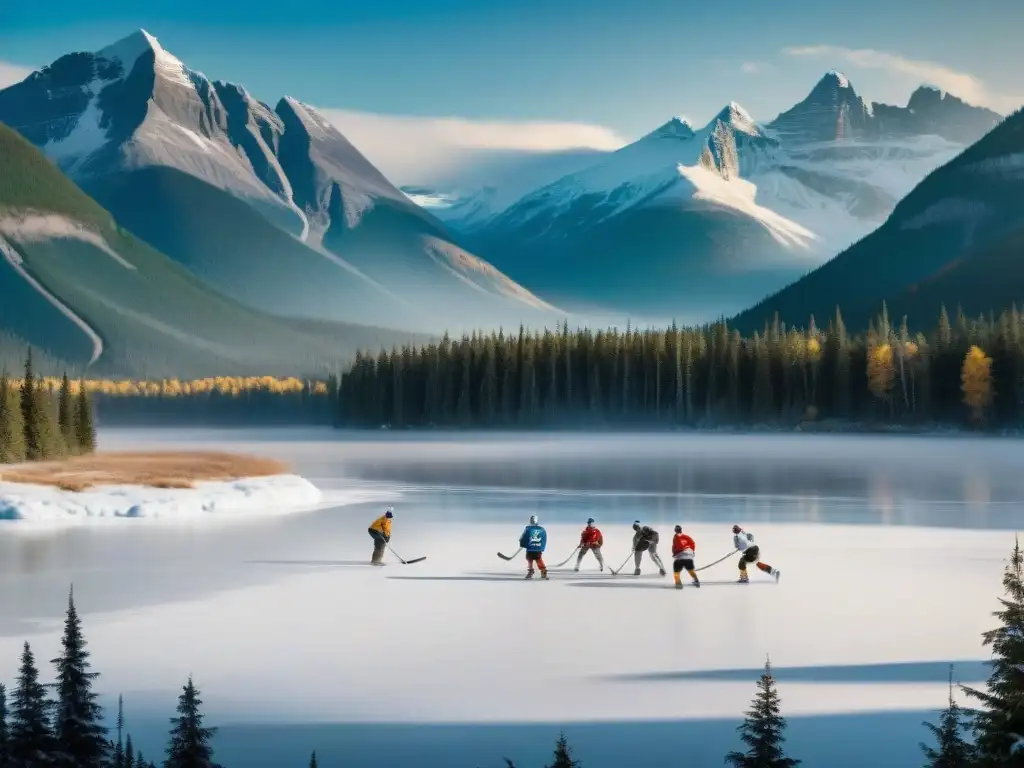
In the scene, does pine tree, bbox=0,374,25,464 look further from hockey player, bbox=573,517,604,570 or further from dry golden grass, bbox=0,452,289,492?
hockey player, bbox=573,517,604,570

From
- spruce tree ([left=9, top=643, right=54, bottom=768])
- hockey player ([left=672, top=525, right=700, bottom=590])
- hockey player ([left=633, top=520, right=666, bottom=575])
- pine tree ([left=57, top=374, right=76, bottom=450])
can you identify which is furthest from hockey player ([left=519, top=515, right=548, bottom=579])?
pine tree ([left=57, top=374, right=76, bottom=450])

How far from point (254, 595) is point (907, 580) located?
17182 millimetres

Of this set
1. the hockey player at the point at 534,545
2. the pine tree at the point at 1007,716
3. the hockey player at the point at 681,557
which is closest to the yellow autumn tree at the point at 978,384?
the hockey player at the point at 681,557

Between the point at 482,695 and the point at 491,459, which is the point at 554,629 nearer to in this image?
the point at 482,695

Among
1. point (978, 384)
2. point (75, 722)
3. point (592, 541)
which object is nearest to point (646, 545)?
point (592, 541)

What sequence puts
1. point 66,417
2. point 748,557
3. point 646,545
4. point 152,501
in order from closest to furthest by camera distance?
point 748,557 < point 646,545 < point 152,501 < point 66,417

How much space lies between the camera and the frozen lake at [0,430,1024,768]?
80.2 feet

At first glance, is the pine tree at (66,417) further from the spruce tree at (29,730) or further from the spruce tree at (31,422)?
the spruce tree at (29,730)

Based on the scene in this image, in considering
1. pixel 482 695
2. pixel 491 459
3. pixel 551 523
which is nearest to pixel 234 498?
pixel 551 523

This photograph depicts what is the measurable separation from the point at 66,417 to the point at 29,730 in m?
96.9

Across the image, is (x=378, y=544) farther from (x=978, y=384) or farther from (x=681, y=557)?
(x=978, y=384)

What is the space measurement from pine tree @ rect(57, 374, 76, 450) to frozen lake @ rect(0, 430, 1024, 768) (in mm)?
49003

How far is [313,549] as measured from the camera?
49500mm

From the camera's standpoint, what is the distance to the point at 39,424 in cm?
10281
